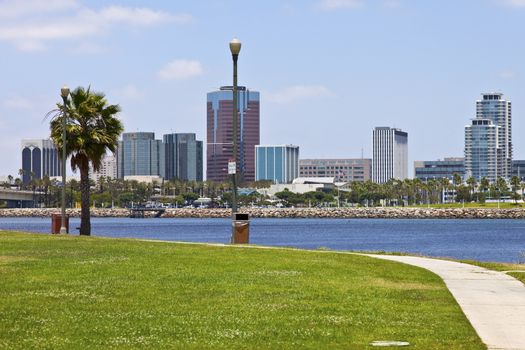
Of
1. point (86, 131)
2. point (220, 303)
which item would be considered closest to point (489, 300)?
point (220, 303)

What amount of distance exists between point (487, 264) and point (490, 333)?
17.5m

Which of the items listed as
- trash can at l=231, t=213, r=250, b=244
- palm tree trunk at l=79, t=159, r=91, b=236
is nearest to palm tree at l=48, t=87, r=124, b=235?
palm tree trunk at l=79, t=159, r=91, b=236

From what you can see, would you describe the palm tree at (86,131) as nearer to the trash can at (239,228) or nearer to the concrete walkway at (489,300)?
the trash can at (239,228)

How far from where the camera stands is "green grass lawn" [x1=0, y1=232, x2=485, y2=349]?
16859 millimetres

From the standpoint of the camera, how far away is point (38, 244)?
128 feet

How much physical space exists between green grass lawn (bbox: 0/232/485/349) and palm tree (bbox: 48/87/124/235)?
21566mm

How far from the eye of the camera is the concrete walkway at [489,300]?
1753 cm

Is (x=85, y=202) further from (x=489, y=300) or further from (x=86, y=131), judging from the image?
(x=489, y=300)

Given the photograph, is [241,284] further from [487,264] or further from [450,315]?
[487,264]

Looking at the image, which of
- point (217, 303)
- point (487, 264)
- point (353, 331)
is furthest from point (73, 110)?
point (353, 331)

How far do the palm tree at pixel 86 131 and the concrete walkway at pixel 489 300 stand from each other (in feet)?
78.9

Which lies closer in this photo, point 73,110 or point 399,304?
point 399,304

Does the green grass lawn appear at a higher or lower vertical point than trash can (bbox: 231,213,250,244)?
lower

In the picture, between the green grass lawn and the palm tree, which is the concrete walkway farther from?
the palm tree
